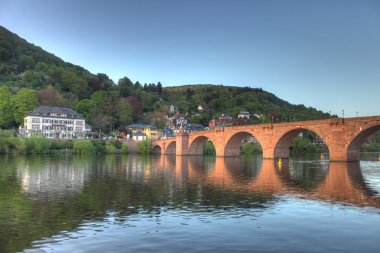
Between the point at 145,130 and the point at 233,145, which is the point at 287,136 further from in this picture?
the point at 145,130

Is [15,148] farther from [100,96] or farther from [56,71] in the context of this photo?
[56,71]

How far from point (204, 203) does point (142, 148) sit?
102 m

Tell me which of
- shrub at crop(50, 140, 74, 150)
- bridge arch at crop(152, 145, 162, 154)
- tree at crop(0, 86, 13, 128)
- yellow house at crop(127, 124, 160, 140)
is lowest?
bridge arch at crop(152, 145, 162, 154)

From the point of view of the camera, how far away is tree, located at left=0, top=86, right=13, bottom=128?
129 m

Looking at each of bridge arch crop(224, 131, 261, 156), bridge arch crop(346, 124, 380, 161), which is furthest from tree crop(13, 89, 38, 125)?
bridge arch crop(346, 124, 380, 161)

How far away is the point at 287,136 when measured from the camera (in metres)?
66.6

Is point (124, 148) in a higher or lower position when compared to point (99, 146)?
lower

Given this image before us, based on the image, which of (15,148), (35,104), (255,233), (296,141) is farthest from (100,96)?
(255,233)

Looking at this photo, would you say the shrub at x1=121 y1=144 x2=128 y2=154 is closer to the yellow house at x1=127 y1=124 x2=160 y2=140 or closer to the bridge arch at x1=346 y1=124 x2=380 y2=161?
the yellow house at x1=127 y1=124 x2=160 y2=140

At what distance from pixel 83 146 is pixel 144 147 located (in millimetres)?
20108

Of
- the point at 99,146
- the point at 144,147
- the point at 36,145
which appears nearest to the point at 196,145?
the point at 144,147

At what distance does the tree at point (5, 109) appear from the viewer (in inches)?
5079

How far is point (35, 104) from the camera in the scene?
446 ft

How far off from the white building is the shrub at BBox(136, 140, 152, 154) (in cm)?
2556
